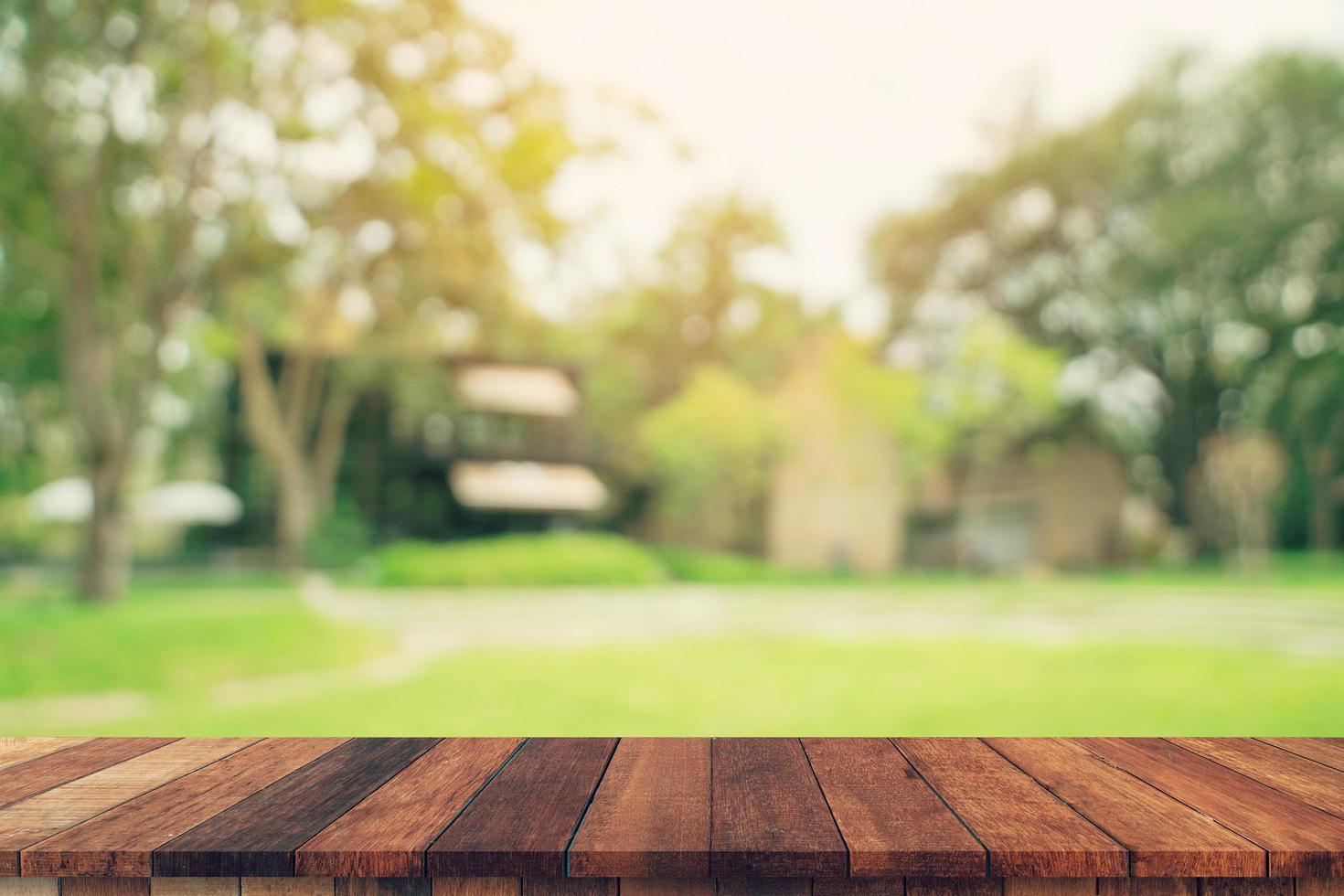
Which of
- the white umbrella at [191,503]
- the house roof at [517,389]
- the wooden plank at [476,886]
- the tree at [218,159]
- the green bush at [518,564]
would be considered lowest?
the green bush at [518,564]

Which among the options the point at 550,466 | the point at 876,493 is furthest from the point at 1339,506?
the point at 550,466

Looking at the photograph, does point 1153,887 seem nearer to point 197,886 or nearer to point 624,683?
point 197,886

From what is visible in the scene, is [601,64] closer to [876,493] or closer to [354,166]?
[354,166]

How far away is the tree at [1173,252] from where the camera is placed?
16906mm

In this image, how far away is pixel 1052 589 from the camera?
14.2 metres

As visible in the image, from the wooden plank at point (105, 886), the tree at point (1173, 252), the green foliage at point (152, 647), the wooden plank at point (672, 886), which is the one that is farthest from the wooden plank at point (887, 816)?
the tree at point (1173, 252)

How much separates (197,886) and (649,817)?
54 cm

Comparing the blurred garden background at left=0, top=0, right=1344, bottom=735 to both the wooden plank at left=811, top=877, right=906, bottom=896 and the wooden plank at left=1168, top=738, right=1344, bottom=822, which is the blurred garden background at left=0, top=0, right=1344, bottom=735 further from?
the wooden plank at left=811, top=877, right=906, bottom=896

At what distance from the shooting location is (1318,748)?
67.0 inches

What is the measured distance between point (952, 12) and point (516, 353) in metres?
9.74

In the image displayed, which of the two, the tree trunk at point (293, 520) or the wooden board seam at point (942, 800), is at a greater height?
the wooden board seam at point (942, 800)

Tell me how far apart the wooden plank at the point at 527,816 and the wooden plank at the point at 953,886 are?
1.34ft

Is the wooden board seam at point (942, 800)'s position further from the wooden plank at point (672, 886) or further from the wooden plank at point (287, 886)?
the wooden plank at point (287, 886)

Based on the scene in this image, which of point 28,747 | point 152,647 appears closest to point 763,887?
point 28,747
